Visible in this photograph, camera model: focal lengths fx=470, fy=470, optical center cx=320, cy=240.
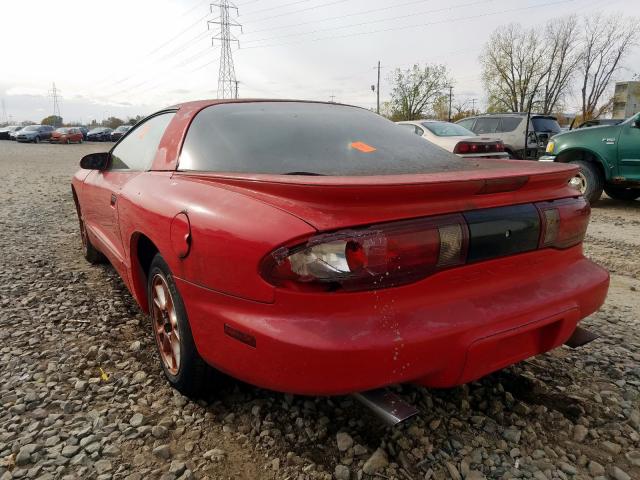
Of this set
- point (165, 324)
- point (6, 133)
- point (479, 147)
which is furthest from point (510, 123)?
point (6, 133)

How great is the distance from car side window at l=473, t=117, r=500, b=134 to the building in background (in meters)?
39.5

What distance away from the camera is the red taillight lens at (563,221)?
1.89 metres

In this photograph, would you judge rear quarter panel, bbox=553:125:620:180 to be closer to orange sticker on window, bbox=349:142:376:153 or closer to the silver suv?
the silver suv

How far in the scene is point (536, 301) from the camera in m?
1.77

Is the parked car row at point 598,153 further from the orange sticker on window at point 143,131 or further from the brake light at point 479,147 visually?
the orange sticker on window at point 143,131

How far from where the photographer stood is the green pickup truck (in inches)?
269

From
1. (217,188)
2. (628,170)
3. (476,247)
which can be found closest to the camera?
(476,247)

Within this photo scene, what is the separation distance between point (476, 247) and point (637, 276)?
10.6 ft

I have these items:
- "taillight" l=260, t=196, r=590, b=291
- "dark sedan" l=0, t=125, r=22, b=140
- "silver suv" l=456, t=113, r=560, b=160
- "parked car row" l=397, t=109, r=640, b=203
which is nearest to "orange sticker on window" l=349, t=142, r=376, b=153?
"taillight" l=260, t=196, r=590, b=291

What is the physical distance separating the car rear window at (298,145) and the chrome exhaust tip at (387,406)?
872 millimetres

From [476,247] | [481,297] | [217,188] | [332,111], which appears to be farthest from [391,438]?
[332,111]

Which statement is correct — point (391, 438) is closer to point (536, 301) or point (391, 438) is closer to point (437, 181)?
point (536, 301)

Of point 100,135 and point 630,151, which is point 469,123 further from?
point 100,135

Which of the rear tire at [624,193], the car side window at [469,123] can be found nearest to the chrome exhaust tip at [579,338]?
the rear tire at [624,193]
